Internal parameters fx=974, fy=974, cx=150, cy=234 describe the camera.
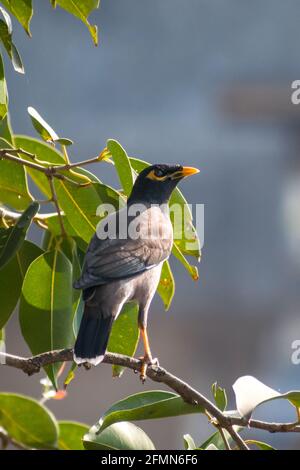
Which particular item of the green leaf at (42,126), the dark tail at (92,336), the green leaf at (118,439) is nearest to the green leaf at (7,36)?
the green leaf at (42,126)

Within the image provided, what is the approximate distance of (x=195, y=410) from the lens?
2.15m

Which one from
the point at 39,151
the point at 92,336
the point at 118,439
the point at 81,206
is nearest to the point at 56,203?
the point at 81,206

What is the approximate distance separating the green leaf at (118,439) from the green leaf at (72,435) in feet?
0.12

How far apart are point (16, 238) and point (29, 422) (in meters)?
0.45

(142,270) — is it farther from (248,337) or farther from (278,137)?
(278,137)

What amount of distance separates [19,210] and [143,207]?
39 cm

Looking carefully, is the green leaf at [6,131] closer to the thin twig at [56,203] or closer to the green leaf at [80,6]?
the thin twig at [56,203]

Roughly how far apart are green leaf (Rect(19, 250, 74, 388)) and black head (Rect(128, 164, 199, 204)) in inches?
19.6

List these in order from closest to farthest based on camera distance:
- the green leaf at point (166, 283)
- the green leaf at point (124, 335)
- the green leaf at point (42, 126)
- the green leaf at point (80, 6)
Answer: the green leaf at point (80, 6), the green leaf at point (42, 126), the green leaf at point (124, 335), the green leaf at point (166, 283)

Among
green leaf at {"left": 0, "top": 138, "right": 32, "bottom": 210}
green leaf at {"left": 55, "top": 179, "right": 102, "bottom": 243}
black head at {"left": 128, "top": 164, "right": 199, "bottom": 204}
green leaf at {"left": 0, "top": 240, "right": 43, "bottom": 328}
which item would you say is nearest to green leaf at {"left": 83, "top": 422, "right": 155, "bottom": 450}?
green leaf at {"left": 0, "top": 240, "right": 43, "bottom": 328}

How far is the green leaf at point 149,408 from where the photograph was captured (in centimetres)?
213

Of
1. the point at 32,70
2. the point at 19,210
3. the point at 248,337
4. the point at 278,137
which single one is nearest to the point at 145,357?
the point at 19,210

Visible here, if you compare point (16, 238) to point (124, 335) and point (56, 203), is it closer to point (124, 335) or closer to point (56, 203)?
point (56, 203)

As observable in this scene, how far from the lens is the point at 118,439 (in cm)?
215
